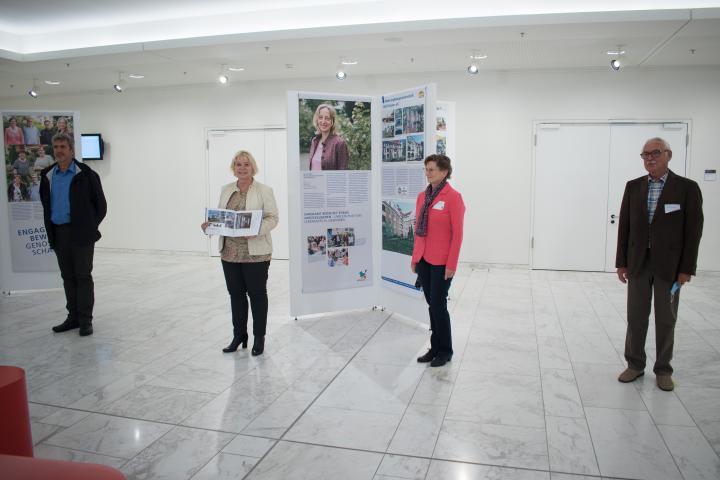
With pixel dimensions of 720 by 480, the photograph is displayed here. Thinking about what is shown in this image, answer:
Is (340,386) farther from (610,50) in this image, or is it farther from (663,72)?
(663,72)

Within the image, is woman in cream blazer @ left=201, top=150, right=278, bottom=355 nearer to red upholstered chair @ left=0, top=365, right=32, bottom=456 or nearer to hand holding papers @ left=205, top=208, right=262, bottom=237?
hand holding papers @ left=205, top=208, right=262, bottom=237

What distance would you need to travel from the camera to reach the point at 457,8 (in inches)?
248

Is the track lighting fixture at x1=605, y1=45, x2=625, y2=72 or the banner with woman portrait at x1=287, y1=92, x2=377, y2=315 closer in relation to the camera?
the banner with woman portrait at x1=287, y1=92, x2=377, y2=315

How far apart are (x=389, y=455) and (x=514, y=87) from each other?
7005 millimetres

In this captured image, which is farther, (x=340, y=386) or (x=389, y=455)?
(x=340, y=386)

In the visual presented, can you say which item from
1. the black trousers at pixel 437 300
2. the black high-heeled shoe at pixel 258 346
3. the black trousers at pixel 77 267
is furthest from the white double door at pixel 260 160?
the black trousers at pixel 437 300

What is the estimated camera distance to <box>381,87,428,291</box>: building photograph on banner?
525 cm

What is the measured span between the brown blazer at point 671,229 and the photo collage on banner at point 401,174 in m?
1.92

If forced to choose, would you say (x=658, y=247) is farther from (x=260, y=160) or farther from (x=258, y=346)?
(x=260, y=160)

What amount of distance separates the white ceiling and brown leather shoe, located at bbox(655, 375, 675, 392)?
3.72 meters

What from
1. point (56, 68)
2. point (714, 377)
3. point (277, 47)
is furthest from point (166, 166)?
point (714, 377)

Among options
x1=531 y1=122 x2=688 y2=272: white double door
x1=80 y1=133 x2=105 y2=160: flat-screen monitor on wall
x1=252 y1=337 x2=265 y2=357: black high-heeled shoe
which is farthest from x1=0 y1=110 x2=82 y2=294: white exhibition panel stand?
x1=531 y1=122 x2=688 y2=272: white double door

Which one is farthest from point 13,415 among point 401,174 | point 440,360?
point 401,174

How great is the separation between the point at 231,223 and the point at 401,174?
1814 millimetres
